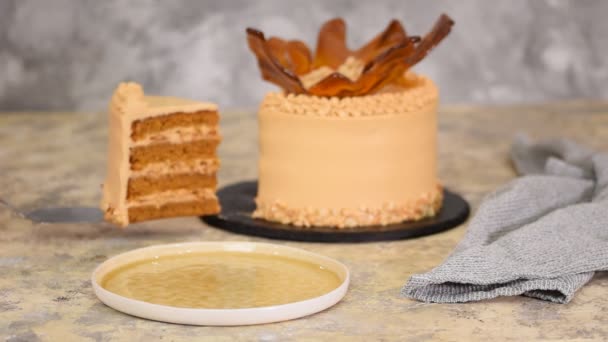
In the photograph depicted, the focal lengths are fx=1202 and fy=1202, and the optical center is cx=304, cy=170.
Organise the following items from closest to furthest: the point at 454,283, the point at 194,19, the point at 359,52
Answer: the point at 454,283, the point at 359,52, the point at 194,19

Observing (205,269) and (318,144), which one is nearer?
(205,269)

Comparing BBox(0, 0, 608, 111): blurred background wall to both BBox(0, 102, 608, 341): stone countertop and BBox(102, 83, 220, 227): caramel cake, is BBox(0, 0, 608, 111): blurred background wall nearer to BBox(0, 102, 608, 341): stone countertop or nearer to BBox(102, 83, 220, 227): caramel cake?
BBox(0, 102, 608, 341): stone countertop

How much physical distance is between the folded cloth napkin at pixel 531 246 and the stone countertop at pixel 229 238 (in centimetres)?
5

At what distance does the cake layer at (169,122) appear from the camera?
3.39 meters

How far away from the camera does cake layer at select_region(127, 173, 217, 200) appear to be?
11.3ft

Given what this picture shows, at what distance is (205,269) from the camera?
3061mm

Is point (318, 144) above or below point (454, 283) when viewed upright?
above

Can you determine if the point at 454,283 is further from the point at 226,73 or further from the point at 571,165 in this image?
the point at 226,73

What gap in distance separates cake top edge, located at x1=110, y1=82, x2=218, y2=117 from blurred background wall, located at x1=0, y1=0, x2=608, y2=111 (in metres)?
1.98

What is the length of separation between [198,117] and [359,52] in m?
0.64

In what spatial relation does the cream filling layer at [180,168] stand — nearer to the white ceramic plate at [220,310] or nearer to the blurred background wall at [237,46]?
the white ceramic plate at [220,310]

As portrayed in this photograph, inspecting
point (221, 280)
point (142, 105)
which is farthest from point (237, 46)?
point (221, 280)

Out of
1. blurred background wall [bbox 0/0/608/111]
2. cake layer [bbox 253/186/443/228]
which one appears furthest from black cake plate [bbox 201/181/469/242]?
blurred background wall [bbox 0/0/608/111]

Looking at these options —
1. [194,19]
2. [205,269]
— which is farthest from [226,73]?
[205,269]
